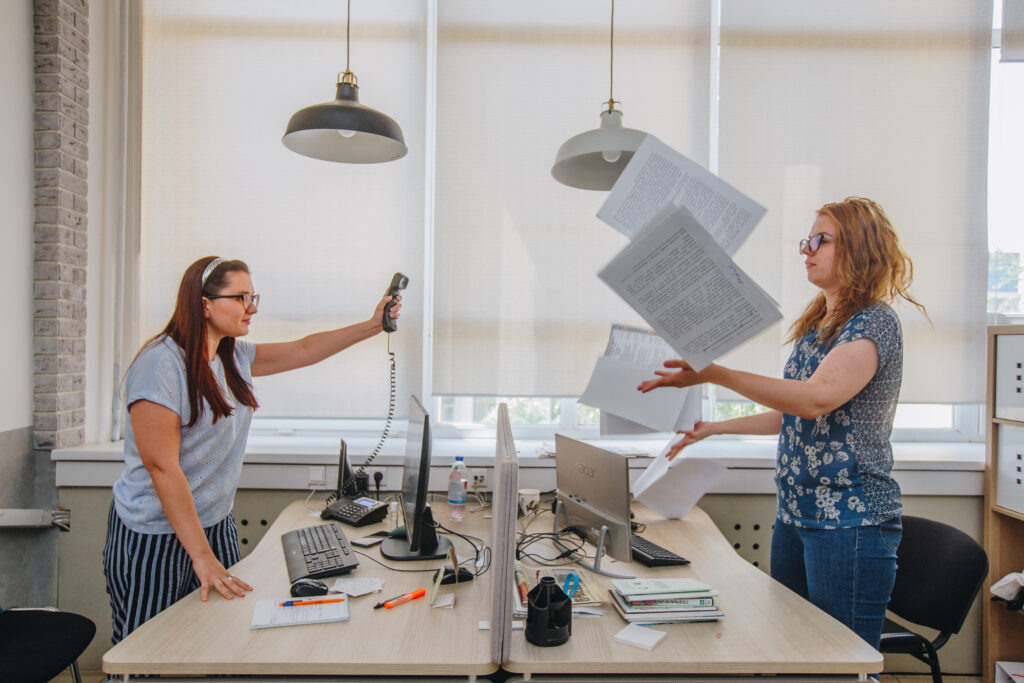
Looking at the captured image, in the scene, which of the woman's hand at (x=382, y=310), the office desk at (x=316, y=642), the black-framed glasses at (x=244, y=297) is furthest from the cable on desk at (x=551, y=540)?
the black-framed glasses at (x=244, y=297)

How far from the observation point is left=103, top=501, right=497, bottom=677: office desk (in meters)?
1.22

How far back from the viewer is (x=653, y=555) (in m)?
1.81

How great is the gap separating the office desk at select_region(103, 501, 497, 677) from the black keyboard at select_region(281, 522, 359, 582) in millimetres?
78

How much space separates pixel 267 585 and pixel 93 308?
5.88ft

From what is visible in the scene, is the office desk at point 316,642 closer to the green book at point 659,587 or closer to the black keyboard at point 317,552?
the black keyboard at point 317,552

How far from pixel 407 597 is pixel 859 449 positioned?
3.84 feet

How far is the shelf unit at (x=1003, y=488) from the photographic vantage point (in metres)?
2.40

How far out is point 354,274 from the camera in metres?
2.80

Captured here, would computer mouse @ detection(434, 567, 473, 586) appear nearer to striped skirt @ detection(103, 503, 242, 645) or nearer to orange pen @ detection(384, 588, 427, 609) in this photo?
orange pen @ detection(384, 588, 427, 609)

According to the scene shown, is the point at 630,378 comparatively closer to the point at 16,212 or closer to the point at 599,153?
the point at 599,153

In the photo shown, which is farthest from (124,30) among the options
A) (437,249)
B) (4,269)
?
(437,249)

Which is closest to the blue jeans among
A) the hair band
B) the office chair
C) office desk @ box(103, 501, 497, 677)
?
office desk @ box(103, 501, 497, 677)

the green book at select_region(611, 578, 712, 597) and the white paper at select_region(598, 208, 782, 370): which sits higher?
the white paper at select_region(598, 208, 782, 370)

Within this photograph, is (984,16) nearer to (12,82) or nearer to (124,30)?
(124,30)
